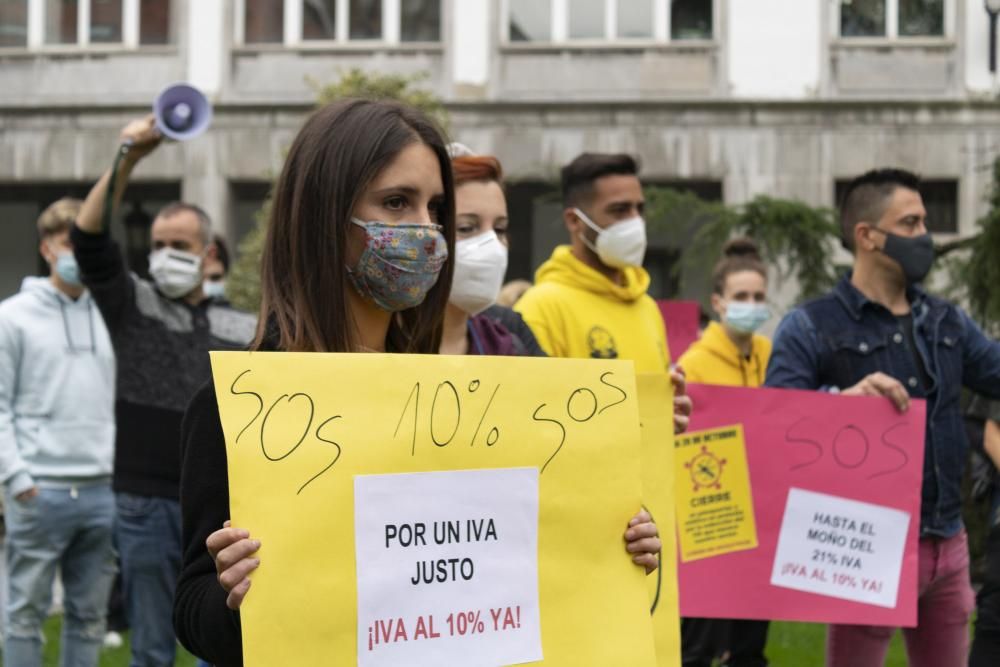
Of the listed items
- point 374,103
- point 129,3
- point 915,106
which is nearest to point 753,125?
point 915,106

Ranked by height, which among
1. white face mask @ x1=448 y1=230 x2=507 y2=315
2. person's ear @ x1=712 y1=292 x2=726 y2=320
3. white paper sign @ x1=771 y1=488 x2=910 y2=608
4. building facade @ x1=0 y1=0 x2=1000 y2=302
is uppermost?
building facade @ x1=0 y1=0 x2=1000 y2=302

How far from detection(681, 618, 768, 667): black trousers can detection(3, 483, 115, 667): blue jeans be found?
2.61 m

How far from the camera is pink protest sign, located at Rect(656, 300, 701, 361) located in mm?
7676

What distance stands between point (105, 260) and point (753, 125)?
50.5 ft

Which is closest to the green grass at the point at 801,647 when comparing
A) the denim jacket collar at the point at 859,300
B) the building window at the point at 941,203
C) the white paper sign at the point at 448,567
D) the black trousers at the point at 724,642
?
the black trousers at the point at 724,642

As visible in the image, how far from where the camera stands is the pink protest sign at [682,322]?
7.68 meters

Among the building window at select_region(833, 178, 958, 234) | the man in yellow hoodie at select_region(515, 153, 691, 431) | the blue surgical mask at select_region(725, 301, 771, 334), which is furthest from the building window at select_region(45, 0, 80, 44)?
the man in yellow hoodie at select_region(515, 153, 691, 431)

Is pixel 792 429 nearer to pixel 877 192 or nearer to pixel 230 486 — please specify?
pixel 877 192

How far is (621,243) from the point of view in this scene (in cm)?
502

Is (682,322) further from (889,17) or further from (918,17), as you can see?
(918,17)

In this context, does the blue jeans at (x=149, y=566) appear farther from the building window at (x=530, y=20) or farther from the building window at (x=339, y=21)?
the building window at (x=339, y=21)

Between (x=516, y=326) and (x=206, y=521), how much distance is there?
1.92 meters

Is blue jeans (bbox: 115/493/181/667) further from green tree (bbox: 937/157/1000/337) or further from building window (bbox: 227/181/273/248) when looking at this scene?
building window (bbox: 227/181/273/248)

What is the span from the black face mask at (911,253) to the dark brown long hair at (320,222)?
2.54m
